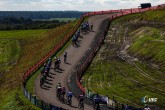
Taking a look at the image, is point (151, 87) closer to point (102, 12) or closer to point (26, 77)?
point (26, 77)

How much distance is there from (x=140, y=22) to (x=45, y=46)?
2120 cm

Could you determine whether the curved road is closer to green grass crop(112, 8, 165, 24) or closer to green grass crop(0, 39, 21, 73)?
green grass crop(112, 8, 165, 24)

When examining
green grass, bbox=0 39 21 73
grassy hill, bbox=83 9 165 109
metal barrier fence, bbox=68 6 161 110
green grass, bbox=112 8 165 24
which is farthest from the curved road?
green grass, bbox=0 39 21 73

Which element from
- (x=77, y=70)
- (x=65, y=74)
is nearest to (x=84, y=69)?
(x=77, y=70)

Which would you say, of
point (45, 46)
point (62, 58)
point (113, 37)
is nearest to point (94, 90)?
point (62, 58)

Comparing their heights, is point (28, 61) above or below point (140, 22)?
below

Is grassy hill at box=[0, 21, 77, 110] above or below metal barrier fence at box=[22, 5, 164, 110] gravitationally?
below

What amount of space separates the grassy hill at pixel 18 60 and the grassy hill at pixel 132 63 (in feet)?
31.4

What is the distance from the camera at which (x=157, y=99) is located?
40188 millimetres

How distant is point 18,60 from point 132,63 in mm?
30502

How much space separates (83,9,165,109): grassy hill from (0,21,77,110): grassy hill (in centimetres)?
957

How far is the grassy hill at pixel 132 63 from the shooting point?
142ft

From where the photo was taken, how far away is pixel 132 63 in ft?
180

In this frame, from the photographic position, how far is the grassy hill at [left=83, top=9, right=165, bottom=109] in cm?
4334
